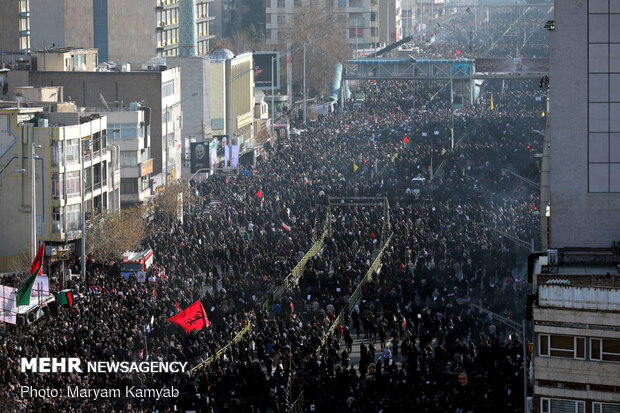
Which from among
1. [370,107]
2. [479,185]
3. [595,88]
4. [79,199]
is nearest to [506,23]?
[370,107]

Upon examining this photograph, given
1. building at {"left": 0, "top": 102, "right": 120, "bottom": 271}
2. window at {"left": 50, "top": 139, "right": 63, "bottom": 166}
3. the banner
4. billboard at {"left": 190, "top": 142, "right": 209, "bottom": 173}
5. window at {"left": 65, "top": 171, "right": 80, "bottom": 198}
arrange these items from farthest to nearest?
billboard at {"left": 190, "top": 142, "right": 209, "bottom": 173} < window at {"left": 65, "top": 171, "right": 80, "bottom": 198} < window at {"left": 50, "top": 139, "right": 63, "bottom": 166} < building at {"left": 0, "top": 102, "right": 120, "bottom": 271} < the banner

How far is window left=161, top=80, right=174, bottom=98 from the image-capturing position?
62.7 m

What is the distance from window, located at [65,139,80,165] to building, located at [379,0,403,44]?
297ft

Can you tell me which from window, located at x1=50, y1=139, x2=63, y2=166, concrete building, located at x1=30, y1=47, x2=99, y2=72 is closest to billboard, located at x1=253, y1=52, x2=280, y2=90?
concrete building, located at x1=30, y1=47, x2=99, y2=72

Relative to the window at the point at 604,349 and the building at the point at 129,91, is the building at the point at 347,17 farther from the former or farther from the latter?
the window at the point at 604,349

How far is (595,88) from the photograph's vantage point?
27625 mm

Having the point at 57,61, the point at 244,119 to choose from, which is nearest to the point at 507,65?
the point at 244,119

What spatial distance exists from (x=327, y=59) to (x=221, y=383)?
79.0 metres

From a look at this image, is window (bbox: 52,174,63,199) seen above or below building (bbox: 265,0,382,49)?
below

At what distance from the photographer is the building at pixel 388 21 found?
445ft

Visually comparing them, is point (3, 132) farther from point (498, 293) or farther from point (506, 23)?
point (506, 23)

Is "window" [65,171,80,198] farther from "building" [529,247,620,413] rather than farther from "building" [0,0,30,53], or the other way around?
"building" [0,0,30,53]

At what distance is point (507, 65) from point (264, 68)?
15.3 meters

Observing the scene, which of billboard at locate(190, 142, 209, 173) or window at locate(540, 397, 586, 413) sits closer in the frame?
window at locate(540, 397, 586, 413)
